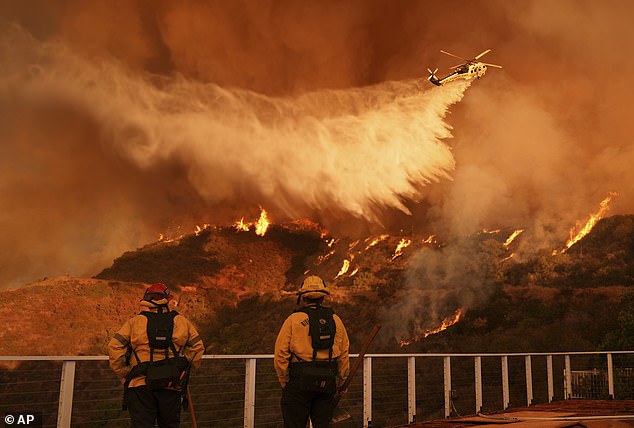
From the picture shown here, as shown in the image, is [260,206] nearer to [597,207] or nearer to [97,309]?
[97,309]

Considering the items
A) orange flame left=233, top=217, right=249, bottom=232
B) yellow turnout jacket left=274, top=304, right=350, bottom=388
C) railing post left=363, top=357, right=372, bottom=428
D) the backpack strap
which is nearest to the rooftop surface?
railing post left=363, top=357, right=372, bottom=428

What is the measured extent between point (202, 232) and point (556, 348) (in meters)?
59.3

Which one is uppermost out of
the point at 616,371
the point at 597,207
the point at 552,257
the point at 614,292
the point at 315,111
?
the point at 315,111

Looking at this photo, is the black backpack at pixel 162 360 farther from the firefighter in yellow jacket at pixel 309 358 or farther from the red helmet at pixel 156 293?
the firefighter in yellow jacket at pixel 309 358

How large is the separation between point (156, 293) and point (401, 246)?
82.6 meters

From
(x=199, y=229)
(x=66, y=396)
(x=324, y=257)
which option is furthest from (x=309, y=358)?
(x=199, y=229)

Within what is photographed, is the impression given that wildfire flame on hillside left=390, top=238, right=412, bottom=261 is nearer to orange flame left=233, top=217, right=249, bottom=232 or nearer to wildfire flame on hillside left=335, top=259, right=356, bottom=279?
wildfire flame on hillside left=335, top=259, right=356, bottom=279

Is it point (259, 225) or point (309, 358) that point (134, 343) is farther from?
point (259, 225)

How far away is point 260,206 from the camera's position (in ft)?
331

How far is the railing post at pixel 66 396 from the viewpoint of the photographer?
18.9 feet

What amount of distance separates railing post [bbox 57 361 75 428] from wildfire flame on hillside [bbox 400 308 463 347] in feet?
221

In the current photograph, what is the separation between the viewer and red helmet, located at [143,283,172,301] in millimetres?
5316

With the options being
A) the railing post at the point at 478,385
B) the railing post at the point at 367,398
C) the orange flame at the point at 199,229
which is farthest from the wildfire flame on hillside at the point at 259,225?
the railing post at the point at 367,398

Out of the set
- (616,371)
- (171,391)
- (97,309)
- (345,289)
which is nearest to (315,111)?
(345,289)
